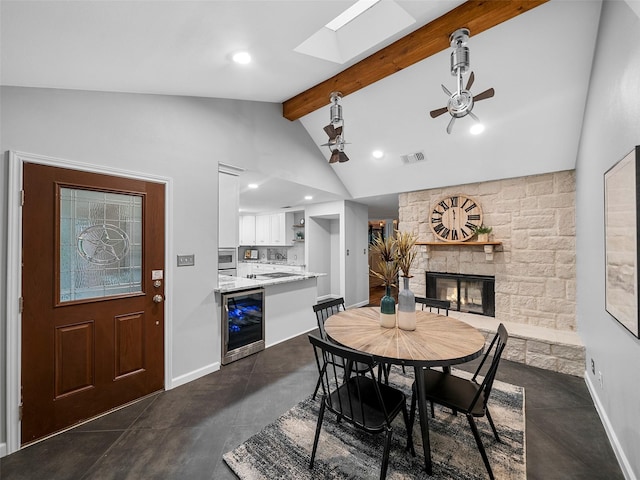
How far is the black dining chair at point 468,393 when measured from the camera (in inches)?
61.1

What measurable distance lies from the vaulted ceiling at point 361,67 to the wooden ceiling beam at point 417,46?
0.04ft

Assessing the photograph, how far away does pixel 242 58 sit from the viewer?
2051 millimetres

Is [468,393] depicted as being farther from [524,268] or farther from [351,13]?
[351,13]

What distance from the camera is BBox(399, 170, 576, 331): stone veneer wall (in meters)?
3.27

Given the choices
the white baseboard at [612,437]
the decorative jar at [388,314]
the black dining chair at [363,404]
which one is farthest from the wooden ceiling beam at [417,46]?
the white baseboard at [612,437]

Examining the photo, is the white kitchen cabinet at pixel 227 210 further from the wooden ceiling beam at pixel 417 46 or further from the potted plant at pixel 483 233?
the potted plant at pixel 483 233

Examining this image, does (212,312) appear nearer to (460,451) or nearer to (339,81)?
(460,451)

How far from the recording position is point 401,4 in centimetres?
195

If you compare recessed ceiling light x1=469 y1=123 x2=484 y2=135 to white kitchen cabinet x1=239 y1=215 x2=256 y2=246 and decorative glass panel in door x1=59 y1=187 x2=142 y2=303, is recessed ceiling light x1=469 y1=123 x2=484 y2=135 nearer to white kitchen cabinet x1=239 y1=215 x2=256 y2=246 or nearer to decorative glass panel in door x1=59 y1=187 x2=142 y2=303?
decorative glass panel in door x1=59 y1=187 x2=142 y2=303

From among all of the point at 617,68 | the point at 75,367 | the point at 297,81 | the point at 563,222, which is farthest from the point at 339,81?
the point at 75,367

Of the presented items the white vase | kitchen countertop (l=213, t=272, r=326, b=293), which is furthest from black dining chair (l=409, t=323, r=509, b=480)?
kitchen countertop (l=213, t=272, r=326, b=293)

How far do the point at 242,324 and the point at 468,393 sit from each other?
8.20ft

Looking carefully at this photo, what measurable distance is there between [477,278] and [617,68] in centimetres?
278

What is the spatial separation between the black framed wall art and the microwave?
3338 millimetres
